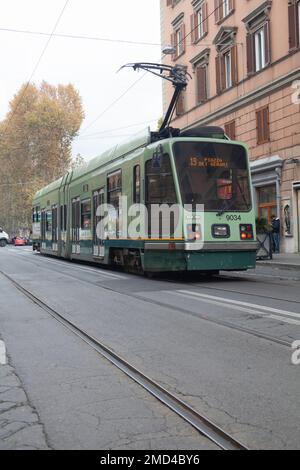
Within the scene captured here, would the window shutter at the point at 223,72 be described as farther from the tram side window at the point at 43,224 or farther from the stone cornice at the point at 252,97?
the tram side window at the point at 43,224

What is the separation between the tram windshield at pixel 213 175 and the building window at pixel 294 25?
1046cm

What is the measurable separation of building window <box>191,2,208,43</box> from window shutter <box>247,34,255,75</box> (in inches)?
187

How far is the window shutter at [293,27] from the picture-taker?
66.6ft

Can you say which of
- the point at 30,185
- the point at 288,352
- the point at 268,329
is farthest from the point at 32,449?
the point at 30,185

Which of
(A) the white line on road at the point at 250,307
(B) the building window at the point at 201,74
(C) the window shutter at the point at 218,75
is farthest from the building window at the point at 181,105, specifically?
(A) the white line on road at the point at 250,307

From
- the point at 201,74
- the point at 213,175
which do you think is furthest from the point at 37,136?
the point at 213,175

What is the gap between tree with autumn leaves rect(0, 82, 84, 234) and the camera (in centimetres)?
5681

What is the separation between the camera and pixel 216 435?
3.23 metres

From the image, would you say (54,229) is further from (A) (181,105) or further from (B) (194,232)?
(A) (181,105)

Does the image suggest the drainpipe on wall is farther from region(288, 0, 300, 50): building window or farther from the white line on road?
the white line on road

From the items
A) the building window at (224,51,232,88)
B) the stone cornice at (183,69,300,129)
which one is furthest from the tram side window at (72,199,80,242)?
the building window at (224,51,232,88)

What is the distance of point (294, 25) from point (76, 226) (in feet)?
36.2

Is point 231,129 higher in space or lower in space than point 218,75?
lower

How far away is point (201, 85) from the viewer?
28.4m
